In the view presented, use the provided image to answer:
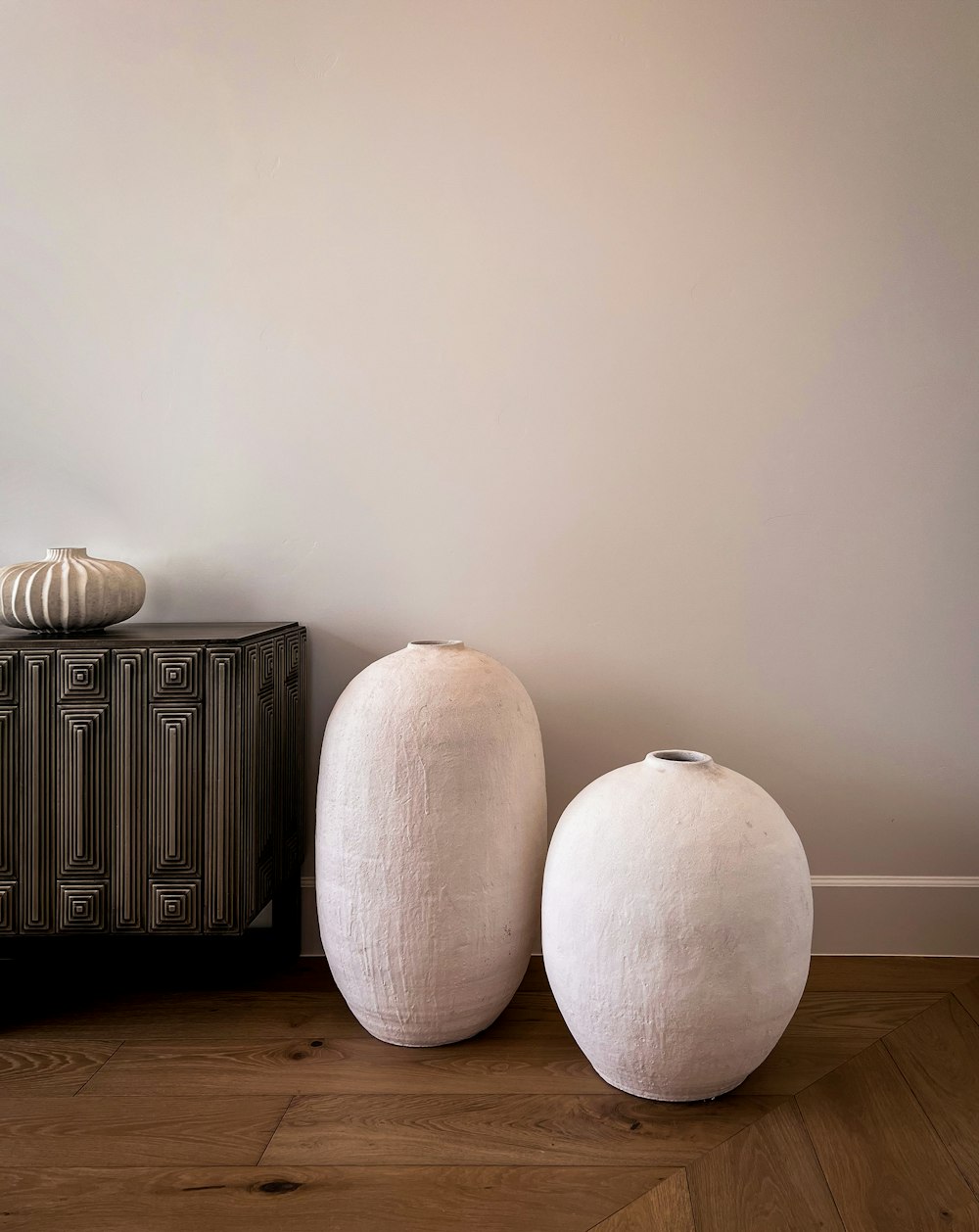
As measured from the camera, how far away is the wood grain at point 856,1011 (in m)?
1.51

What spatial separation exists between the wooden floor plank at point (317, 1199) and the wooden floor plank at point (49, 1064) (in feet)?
0.69

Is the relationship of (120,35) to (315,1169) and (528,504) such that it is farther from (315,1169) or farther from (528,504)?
(315,1169)

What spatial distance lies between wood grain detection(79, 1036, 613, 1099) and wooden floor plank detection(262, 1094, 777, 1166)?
0.12 ft

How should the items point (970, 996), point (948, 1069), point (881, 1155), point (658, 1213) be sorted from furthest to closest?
point (970, 996) → point (948, 1069) → point (881, 1155) → point (658, 1213)

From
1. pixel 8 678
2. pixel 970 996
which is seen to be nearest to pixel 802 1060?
pixel 970 996

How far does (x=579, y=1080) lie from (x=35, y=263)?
1867mm

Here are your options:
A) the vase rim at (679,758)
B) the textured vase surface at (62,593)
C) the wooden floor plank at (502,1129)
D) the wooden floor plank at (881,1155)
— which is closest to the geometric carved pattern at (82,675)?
the textured vase surface at (62,593)

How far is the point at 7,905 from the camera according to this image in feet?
4.72

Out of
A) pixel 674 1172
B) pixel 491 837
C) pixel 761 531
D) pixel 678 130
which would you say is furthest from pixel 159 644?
pixel 678 130

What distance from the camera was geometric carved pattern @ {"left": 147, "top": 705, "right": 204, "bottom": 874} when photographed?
143 cm

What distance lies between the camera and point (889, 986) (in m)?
1.68

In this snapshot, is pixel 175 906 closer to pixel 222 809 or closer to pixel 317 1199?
pixel 222 809

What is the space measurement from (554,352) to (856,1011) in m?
1.39

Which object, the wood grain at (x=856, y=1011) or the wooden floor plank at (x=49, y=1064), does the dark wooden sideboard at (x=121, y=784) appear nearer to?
the wooden floor plank at (x=49, y=1064)
